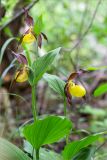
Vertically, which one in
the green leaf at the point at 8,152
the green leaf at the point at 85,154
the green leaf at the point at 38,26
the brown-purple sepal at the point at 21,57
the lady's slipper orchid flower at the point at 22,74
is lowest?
the green leaf at the point at 85,154

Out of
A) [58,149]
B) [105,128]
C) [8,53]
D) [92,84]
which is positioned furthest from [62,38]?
[105,128]

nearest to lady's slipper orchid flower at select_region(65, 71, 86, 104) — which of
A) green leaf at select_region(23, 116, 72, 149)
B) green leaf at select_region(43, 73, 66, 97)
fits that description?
green leaf at select_region(43, 73, 66, 97)

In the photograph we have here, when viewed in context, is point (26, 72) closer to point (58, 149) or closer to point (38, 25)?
point (38, 25)

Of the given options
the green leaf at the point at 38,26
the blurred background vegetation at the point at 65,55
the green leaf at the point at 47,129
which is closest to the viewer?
the green leaf at the point at 47,129

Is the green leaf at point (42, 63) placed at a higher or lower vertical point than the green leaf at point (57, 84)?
higher

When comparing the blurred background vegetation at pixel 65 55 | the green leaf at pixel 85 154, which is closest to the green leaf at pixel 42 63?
the green leaf at pixel 85 154

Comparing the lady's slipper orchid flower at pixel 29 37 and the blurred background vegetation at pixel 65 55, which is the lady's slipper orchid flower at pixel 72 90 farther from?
the blurred background vegetation at pixel 65 55

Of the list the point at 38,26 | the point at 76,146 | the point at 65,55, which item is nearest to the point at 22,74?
the point at 38,26
